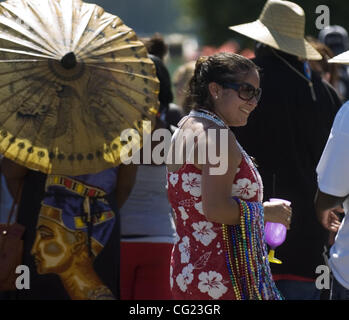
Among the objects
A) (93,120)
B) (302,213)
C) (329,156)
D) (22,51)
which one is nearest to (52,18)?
(22,51)

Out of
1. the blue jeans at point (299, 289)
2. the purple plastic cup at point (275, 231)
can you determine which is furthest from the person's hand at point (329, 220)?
the blue jeans at point (299, 289)

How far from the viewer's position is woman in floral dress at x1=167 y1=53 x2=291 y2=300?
305cm

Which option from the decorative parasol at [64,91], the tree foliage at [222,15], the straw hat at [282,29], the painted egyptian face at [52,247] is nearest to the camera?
the decorative parasol at [64,91]

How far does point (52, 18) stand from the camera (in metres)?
3.71

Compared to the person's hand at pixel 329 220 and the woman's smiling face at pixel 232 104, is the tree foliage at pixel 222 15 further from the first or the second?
the woman's smiling face at pixel 232 104

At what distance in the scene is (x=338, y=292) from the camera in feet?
11.4

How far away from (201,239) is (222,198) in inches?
8.6

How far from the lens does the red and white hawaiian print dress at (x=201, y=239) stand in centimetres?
313

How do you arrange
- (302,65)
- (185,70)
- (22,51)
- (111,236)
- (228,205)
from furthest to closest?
(185,70)
(302,65)
(111,236)
(22,51)
(228,205)

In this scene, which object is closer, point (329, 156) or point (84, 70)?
point (329, 156)

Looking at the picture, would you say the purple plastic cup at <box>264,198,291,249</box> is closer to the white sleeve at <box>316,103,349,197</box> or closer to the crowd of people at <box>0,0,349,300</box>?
the crowd of people at <box>0,0,349,300</box>

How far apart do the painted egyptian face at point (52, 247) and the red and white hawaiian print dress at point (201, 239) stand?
3.09 feet

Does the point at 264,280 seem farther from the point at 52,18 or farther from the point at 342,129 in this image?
the point at 52,18

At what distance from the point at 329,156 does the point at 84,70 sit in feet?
3.74
